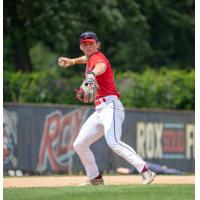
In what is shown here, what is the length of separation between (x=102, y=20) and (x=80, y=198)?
66.1 ft

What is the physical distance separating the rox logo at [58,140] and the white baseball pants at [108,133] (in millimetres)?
9992

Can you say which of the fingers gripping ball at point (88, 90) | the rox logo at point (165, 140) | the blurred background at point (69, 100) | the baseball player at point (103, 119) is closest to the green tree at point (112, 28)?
the blurred background at point (69, 100)

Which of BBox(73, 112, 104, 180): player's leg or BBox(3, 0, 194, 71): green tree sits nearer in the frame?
BBox(73, 112, 104, 180): player's leg

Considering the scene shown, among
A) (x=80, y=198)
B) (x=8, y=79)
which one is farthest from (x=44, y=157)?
(x=80, y=198)

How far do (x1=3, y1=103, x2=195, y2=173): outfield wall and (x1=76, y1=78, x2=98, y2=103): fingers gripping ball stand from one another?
33.0 feet

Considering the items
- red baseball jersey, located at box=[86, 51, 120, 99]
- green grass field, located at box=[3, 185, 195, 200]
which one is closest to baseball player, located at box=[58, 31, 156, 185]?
red baseball jersey, located at box=[86, 51, 120, 99]

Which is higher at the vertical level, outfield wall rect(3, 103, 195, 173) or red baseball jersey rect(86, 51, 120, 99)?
red baseball jersey rect(86, 51, 120, 99)

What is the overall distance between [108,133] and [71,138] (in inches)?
429

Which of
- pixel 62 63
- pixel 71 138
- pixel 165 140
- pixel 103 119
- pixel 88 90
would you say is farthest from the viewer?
pixel 165 140

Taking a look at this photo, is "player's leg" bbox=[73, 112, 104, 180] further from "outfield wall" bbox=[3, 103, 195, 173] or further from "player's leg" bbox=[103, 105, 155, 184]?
"outfield wall" bbox=[3, 103, 195, 173]

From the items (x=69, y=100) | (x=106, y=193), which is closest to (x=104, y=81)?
(x=106, y=193)

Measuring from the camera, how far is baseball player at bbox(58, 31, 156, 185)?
1345cm

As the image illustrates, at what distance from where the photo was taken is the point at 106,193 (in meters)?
12.1

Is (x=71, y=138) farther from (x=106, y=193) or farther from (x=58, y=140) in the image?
(x=106, y=193)
